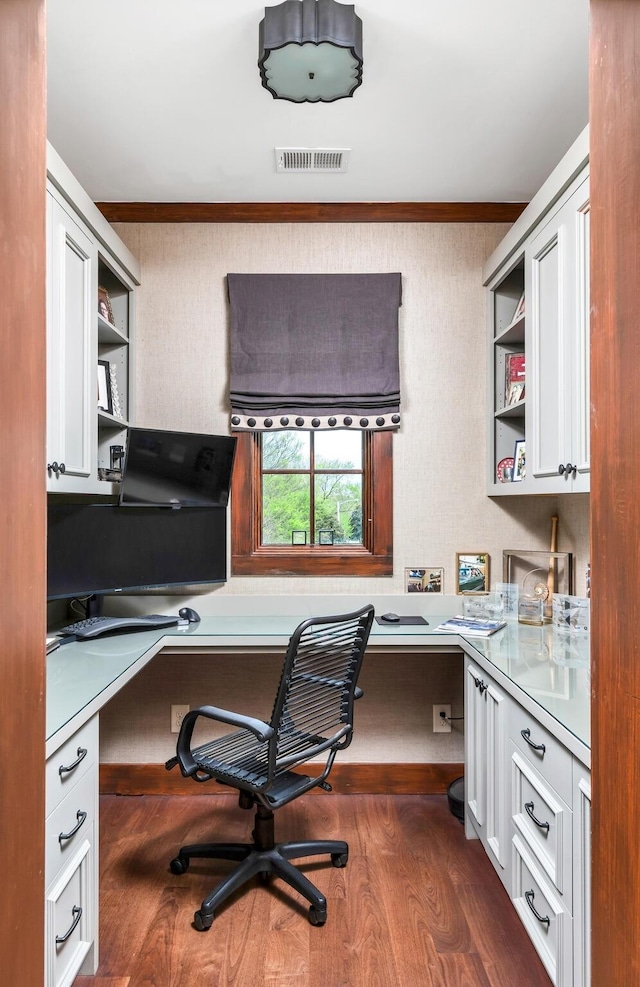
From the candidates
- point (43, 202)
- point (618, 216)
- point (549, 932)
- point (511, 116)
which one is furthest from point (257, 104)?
point (549, 932)

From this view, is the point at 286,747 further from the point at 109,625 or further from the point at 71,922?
the point at 109,625

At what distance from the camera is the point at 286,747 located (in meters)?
2.01

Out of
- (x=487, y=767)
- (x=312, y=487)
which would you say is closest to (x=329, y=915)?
(x=487, y=767)

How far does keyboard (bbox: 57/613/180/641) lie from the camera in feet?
8.09

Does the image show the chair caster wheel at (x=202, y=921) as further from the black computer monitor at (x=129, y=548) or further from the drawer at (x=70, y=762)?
the black computer monitor at (x=129, y=548)

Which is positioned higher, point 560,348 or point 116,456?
point 560,348

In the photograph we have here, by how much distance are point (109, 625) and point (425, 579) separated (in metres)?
1.42

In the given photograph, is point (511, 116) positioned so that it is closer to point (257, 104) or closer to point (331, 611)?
point (257, 104)

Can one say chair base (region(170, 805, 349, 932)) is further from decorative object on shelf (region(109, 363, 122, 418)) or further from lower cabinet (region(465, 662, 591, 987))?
decorative object on shelf (region(109, 363, 122, 418))

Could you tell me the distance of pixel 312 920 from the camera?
6.47 ft

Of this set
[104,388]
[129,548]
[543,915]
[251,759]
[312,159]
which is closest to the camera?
[543,915]

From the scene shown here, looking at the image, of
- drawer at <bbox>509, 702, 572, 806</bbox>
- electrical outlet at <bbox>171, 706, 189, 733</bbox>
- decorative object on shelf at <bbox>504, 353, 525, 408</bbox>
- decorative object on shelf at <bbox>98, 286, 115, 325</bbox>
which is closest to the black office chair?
drawer at <bbox>509, 702, 572, 806</bbox>

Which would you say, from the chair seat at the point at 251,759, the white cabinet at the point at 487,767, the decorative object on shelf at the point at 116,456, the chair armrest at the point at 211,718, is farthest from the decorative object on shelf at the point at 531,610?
the decorative object on shelf at the point at 116,456

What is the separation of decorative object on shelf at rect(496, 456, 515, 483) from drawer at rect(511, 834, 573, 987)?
4.89 ft
